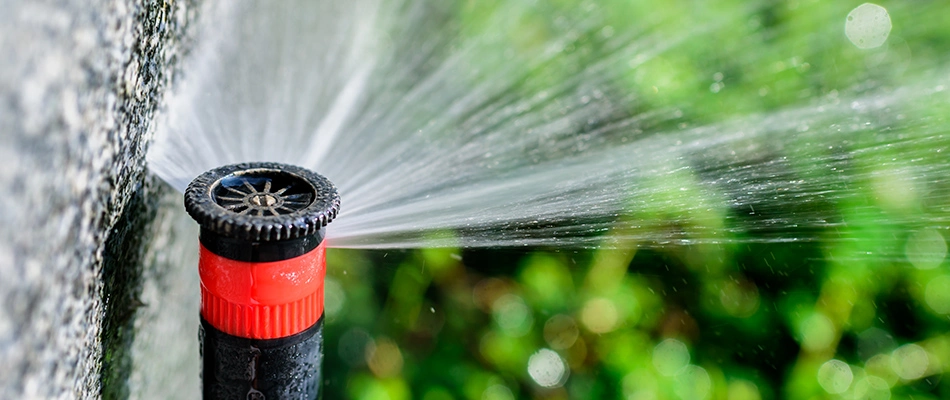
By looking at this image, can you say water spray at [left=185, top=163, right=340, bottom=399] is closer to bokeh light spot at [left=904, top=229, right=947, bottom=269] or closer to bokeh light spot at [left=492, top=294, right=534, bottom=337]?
bokeh light spot at [left=492, top=294, right=534, bottom=337]

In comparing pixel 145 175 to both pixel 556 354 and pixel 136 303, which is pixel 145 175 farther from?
pixel 556 354

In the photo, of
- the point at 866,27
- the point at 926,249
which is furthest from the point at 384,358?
the point at 866,27

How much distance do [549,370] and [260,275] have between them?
3.25ft

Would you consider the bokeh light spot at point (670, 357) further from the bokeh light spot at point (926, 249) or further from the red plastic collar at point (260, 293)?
the red plastic collar at point (260, 293)

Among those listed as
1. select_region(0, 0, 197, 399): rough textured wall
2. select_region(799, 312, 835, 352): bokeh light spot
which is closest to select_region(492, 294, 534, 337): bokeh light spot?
select_region(799, 312, 835, 352): bokeh light spot

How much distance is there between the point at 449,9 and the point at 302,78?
0.48 meters

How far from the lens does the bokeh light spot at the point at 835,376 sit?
1469 mm

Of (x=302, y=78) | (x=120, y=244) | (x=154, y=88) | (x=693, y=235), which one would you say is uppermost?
(x=154, y=88)

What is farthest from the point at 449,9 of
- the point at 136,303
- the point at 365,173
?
the point at 136,303

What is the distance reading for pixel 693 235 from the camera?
53.7 inches

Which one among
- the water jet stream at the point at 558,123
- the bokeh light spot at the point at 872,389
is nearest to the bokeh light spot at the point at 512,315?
the water jet stream at the point at 558,123

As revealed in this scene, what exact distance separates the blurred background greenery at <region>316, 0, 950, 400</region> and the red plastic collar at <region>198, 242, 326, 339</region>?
2.26 ft

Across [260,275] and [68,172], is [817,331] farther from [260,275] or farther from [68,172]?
[68,172]

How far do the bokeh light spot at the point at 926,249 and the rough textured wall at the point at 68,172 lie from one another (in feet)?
4.46
